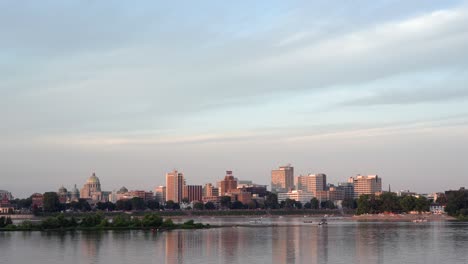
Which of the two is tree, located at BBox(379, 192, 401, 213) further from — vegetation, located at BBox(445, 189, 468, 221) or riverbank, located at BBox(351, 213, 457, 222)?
vegetation, located at BBox(445, 189, 468, 221)

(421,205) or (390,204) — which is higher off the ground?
(390,204)

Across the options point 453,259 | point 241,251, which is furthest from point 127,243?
point 453,259

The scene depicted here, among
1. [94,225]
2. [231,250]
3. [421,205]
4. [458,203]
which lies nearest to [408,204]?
[421,205]

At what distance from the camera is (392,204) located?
634 ft

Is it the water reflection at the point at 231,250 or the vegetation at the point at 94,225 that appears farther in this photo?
the vegetation at the point at 94,225

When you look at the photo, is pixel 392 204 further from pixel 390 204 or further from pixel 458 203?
pixel 458 203

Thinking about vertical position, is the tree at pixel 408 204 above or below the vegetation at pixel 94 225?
above

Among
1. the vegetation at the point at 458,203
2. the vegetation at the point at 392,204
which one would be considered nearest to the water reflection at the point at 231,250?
the vegetation at the point at 458,203

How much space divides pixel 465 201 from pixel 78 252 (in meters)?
123

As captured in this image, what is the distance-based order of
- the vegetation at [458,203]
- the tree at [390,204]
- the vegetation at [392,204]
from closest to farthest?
1. the vegetation at [458,203]
2. the vegetation at [392,204]
3. the tree at [390,204]

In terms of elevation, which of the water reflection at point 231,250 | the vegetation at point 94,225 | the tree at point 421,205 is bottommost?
the water reflection at point 231,250

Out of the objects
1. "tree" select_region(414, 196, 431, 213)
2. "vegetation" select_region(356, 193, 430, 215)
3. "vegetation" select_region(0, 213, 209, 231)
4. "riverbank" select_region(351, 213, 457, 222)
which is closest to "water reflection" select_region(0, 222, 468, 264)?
"vegetation" select_region(0, 213, 209, 231)

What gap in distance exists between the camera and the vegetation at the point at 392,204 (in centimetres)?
19262

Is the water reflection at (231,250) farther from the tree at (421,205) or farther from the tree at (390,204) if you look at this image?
the tree at (421,205)
